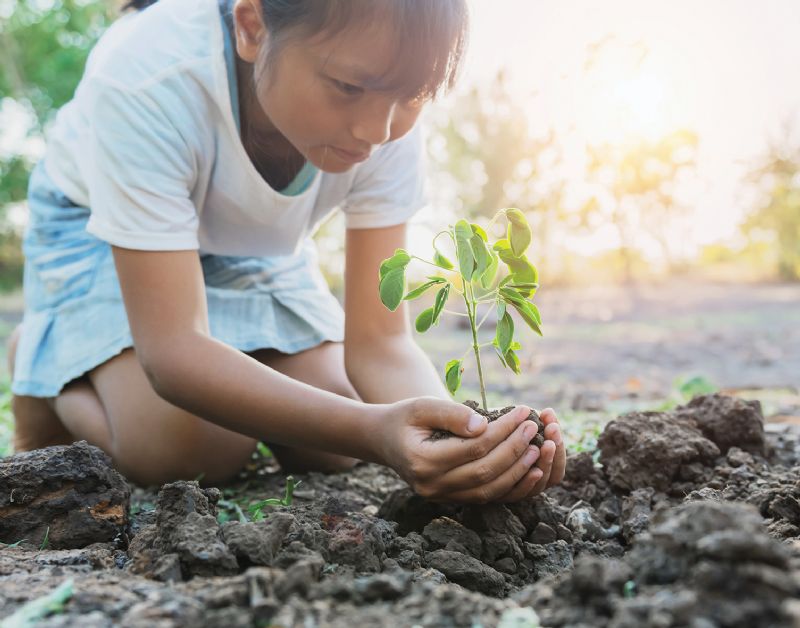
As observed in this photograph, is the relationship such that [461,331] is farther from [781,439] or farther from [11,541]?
[11,541]

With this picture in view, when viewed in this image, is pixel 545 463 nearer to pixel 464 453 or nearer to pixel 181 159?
pixel 464 453

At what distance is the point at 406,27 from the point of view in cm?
168

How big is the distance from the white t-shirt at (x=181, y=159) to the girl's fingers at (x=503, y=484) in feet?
3.24

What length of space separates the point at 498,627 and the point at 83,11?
12223 mm

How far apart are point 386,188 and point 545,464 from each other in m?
1.19

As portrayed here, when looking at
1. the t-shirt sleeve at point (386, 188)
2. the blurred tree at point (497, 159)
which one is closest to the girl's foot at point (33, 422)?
the t-shirt sleeve at point (386, 188)

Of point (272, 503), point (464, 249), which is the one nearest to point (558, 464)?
point (464, 249)

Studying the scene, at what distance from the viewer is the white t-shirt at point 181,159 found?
2.06m

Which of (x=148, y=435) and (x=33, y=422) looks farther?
(x=33, y=422)

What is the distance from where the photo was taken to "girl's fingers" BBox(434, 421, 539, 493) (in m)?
1.65

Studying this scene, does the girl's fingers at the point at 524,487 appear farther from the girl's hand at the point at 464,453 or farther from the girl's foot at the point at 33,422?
the girl's foot at the point at 33,422

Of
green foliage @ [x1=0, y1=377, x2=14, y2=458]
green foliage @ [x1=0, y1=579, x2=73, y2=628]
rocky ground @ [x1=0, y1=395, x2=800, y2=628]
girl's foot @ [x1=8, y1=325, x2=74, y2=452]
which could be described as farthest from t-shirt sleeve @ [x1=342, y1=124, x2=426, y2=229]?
green foliage @ [x1=0, y1=579, x2=73, y2=628]

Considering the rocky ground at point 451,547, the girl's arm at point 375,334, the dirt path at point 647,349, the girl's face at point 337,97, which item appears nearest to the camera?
the rocky ground at point 451,547

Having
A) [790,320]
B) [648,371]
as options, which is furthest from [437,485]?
[790,320]
